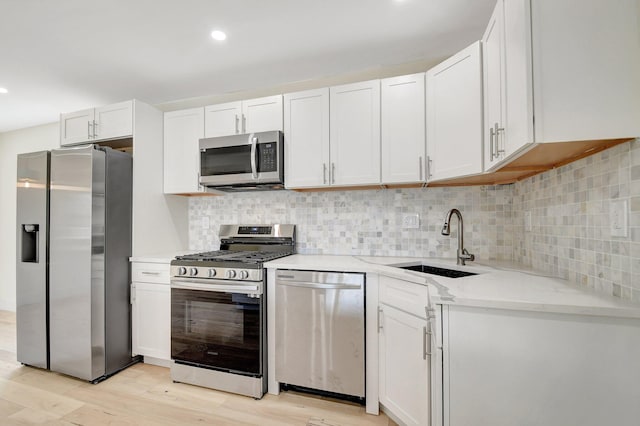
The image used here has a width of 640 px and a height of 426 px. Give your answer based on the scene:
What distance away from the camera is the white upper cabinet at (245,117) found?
254cm

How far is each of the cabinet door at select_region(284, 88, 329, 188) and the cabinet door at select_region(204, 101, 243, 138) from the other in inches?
18.5

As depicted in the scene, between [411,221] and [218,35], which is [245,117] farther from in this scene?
[411,221]

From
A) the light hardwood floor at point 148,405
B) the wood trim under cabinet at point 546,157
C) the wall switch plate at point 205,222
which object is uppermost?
the wood trim under cabinet at point 546,157

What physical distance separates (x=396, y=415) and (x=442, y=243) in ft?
4.15

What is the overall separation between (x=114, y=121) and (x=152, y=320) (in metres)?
1.82

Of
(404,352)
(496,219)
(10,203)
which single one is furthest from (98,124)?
(496,219)

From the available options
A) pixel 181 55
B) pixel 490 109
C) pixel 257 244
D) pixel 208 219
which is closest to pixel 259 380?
pixel 257 244

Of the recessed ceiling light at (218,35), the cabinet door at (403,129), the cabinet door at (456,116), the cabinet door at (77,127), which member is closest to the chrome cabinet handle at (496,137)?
the cabinet door at (456,116)

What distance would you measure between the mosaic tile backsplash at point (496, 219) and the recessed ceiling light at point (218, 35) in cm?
132

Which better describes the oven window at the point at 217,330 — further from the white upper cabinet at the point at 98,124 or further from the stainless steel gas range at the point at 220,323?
the white upper cabinet at the point at 98,124

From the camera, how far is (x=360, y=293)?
1.94 m

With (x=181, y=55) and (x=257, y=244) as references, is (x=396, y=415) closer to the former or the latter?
(x=257, y=244)

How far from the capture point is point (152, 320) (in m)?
2.55

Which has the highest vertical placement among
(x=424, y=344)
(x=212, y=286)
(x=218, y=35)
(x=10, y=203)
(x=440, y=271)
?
(x=218, y=35)
